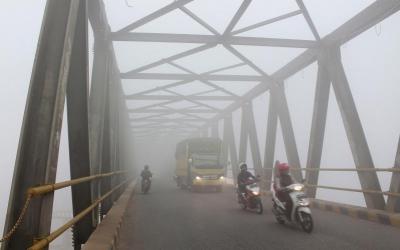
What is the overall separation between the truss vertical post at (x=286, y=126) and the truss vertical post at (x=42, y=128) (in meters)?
Result: 11.9

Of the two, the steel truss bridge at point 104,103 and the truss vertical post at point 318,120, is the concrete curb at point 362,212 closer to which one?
the steel truss bridge at point 104,103

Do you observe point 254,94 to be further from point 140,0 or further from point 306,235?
point 306,235

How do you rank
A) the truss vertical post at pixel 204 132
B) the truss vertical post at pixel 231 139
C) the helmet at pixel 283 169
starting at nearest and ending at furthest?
1. the helmet at pixel 283 169
2. the truss vertical post at pixel 231 139
3. the truss vertical post at pixel 204 132

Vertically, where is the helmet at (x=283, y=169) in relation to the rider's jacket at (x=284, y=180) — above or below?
above

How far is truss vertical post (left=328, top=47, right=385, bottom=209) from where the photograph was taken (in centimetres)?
1006

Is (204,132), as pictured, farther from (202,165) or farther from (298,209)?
(298,209)

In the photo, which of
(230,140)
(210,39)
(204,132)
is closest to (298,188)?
(210,39)

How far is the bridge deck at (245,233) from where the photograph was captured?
633 cm

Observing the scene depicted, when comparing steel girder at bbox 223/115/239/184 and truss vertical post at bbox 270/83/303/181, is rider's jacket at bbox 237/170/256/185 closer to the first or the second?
truss vertical post at bbox 270/83/303/181

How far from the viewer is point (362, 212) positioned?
372 inches

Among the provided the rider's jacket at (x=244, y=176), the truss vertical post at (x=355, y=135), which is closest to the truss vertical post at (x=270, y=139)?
the truss vertical post at (x=355, y=135)

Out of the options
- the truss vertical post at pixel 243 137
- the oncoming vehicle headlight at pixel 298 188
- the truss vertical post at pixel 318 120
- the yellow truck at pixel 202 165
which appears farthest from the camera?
the truss vertical post at pixel 243 137

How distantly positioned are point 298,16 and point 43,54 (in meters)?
9.64

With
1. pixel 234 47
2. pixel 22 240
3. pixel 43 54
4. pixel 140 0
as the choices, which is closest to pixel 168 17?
pixel 140 0
